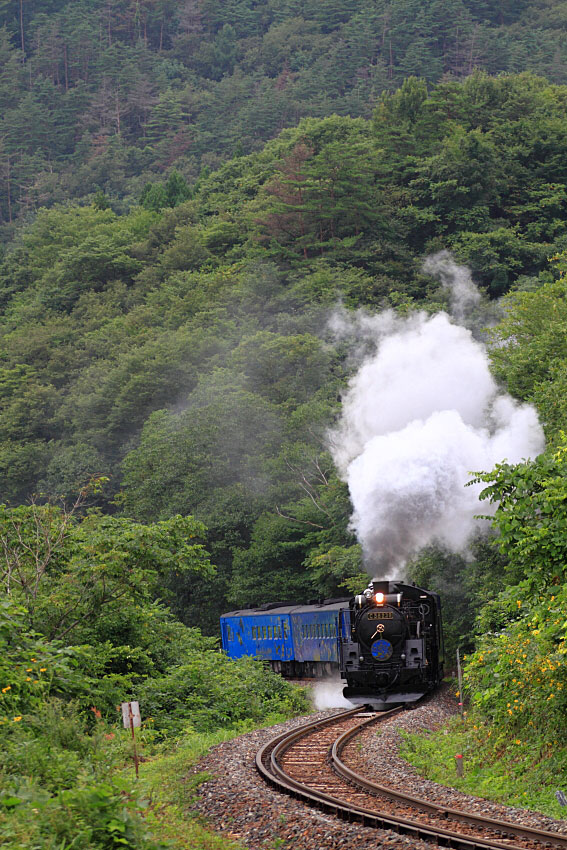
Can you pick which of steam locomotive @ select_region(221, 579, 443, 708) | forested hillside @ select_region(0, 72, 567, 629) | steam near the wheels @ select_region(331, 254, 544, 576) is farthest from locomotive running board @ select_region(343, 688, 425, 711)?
forested hillside @ select_region(0, 72, 567, 629)

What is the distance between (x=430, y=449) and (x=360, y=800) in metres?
10.8

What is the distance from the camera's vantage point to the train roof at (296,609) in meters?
24.8

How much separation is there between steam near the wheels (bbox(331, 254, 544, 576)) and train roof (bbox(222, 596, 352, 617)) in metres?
1.40

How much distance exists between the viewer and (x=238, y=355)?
49906 millimetres

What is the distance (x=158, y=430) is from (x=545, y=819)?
3700 cm

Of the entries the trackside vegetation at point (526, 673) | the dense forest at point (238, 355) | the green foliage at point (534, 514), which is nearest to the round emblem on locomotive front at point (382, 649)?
the dense forest at point (238, 355)

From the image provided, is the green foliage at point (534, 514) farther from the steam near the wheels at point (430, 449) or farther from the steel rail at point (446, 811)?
the steam near the wheels at point (430, 449)

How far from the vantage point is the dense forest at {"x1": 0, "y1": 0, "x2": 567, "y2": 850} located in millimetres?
13016

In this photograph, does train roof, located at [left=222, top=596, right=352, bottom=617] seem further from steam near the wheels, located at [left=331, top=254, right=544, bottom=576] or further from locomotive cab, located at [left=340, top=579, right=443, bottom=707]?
locomotive cab, located at [left=340, top=579, right=443, bottom=707]

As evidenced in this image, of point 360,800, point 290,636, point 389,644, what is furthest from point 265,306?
point 360,800

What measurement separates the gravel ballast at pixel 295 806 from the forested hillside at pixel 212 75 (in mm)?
91892

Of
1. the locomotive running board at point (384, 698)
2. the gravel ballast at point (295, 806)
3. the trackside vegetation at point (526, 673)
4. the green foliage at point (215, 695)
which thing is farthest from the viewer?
the locomotive running board at point (384, 698)

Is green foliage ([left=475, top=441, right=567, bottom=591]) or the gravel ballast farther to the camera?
green foliage ([left=475, top=441, right=567, bottom=591])

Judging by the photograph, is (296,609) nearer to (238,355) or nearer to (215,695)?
(215,695)
